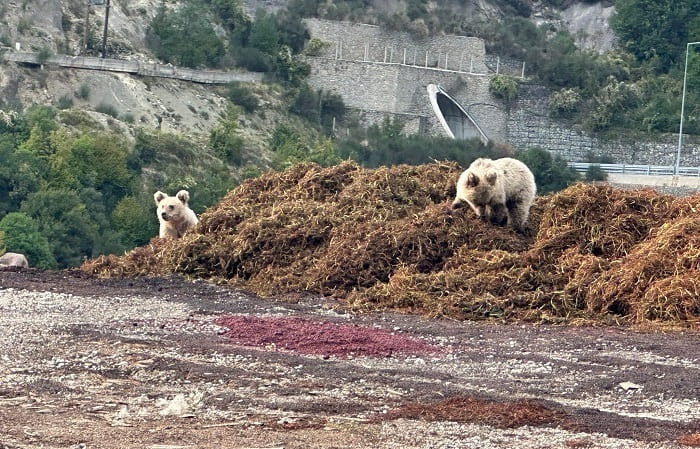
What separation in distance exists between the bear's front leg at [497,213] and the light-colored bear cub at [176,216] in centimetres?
553

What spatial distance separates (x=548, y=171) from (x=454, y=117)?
14487mm

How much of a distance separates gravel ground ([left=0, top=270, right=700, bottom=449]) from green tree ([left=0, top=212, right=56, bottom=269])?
32188 mm

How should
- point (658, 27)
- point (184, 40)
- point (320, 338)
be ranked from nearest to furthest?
point (320, 338)
point (184, 40)
point (658, 27)

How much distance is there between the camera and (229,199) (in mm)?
20938

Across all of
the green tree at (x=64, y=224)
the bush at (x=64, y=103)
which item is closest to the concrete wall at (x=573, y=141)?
the bush at (x=64, y=103)

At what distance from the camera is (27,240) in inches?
1921

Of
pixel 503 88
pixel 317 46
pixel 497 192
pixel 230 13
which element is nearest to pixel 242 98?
pixel 317 46

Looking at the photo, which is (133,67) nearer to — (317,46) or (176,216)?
(317,46)

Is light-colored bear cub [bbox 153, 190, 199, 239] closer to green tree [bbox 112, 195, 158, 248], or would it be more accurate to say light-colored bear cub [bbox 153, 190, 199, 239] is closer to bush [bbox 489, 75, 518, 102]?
green tree [bbox 112, 195, 158, 248]

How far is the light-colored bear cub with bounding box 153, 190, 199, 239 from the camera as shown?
21.6 meters

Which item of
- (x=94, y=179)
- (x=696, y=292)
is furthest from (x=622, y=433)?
(x=94, y=179)

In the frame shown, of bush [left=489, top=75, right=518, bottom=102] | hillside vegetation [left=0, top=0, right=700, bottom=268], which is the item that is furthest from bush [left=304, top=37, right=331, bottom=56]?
bush [left=489, top=75, right=518, bottom=102]

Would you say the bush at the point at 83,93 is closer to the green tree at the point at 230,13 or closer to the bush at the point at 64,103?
the bush at the point at 64,103

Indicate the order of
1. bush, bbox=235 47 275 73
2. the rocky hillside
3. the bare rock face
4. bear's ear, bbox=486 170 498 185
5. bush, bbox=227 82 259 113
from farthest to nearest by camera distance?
the bare rock face → bush, bbox=235 47 275 73 → bush, bbox=227 82 259 113 → the rocky hillside → bear's ear, bbox=486 170 498 185
